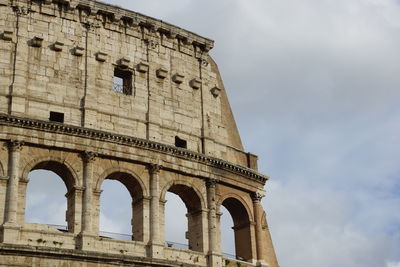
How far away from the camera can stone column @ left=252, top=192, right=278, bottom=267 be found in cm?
2883

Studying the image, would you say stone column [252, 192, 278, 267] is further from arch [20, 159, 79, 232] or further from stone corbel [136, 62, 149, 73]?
arch [20, 159, 79, 232]

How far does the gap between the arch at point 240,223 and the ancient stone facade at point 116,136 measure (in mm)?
49

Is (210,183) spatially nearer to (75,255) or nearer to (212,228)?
(212,228)

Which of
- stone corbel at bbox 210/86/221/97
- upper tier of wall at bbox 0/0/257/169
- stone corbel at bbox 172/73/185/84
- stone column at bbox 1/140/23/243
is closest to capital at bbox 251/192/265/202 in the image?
upper tier of wall at bbox 0/0/257/169

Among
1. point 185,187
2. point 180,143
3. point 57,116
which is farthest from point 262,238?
point 57,116

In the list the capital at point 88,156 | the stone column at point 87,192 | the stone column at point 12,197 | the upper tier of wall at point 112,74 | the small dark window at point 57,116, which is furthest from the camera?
the upper tier of wall at point 112,74

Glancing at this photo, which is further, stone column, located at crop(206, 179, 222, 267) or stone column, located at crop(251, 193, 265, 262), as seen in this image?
stone column, located at crop(251, 193, 265, 262)

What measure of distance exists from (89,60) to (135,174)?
14.6 feet

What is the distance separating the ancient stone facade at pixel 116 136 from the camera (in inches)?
982

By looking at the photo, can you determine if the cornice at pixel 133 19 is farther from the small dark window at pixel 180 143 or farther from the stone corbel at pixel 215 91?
the small dark window at pixel 180 143

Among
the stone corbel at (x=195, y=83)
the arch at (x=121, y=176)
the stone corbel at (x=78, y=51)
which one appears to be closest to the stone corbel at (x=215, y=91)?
the stone corbel at (x=195, y=83)

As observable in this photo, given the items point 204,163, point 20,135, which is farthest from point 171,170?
point 20,135

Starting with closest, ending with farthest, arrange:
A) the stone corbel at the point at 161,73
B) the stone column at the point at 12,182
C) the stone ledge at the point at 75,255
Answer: the stone ledge at the point at 75,255 → the stone column at the point at 12,182 → the stone corbel at the point at 161,73

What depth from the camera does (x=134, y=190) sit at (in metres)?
27.3
